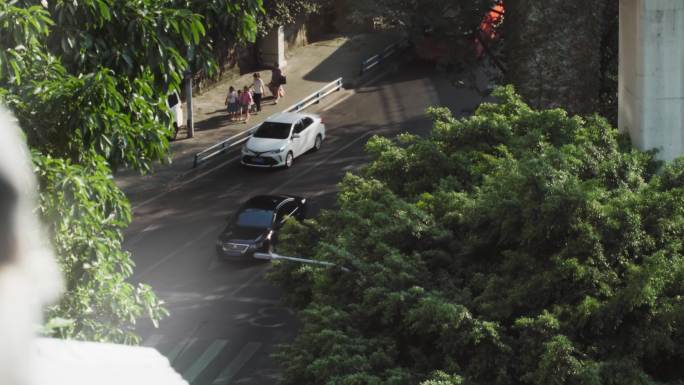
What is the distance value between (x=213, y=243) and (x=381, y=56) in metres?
22.3

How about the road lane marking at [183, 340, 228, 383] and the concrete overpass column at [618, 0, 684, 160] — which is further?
the road lane marking at [183, 340, 228, 383]

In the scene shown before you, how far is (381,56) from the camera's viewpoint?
166 ft

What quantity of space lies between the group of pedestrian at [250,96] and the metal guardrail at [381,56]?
516 centimetres

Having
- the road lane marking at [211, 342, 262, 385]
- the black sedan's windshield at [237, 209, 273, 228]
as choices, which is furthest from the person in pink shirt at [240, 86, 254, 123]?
the road lane marking at [211, 342, 262, 385]

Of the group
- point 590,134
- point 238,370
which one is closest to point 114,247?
point 590,134

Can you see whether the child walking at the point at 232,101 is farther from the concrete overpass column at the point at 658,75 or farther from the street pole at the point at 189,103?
the concrete overpass column at the point at 658,75

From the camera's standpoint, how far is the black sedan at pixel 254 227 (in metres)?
29.1

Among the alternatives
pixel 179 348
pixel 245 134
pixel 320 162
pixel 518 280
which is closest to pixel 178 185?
pixel 245 134

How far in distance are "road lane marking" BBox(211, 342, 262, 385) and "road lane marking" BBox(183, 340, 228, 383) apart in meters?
0.52

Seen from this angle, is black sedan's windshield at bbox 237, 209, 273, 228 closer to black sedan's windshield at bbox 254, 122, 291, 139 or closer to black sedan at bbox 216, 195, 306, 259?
black sedan at bbox 216, 195, 306, 259

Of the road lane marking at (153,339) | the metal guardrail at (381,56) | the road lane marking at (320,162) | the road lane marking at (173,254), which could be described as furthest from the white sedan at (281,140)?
the road lane marking at (153,339)

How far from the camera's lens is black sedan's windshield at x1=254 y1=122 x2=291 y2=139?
37.4 meters

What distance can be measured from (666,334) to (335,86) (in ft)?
123

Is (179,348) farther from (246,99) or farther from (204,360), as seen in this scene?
(246,99)
